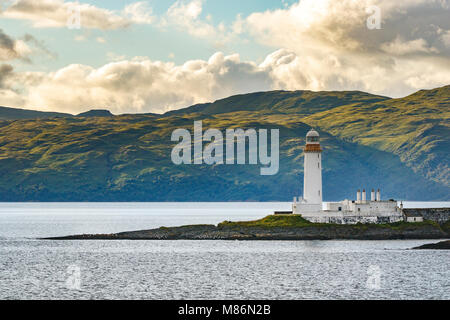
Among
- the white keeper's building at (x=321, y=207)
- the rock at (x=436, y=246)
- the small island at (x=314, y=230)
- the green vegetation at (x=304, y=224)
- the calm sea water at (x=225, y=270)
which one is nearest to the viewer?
the calm sea water at (x=225, y=270)

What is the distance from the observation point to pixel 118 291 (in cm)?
5712

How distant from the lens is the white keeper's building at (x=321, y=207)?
98625 mm

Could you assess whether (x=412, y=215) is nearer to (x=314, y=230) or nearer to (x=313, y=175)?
(x=314, y=230)

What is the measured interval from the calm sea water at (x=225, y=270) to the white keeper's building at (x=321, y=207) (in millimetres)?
3766

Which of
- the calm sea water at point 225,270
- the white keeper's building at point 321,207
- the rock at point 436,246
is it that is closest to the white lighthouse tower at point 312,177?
the white keeper's building at point 321,207

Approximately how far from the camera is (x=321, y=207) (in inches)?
3912

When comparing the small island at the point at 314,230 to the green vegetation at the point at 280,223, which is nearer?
the small island at the point at 314,230

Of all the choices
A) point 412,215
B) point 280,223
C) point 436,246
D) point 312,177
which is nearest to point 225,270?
point 280,223

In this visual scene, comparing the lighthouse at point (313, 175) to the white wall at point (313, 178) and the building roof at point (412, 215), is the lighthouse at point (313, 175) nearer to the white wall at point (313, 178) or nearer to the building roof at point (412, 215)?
the white wall at point (313, 178)

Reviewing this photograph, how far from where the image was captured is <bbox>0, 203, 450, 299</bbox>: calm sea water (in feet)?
186
